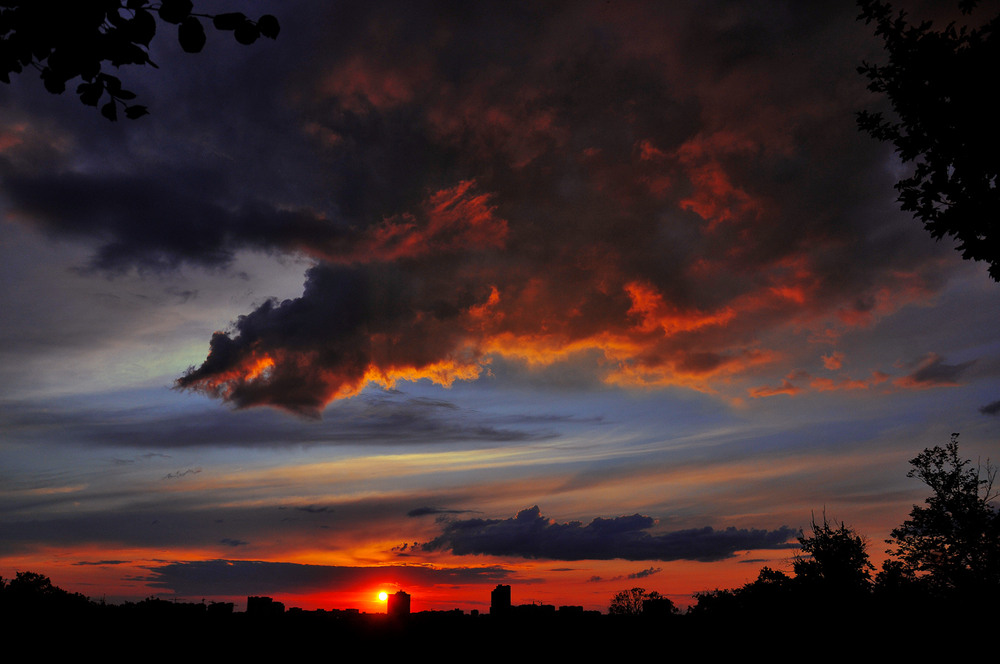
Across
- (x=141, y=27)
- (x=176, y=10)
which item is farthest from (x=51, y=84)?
(x=176, y=10)

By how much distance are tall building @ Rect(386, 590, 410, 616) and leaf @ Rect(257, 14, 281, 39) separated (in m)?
14.9

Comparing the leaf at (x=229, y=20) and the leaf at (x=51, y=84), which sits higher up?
the leaf at (x=229, y=20)

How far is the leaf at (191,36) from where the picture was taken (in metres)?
4.89

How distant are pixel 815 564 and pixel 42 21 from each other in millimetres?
65546

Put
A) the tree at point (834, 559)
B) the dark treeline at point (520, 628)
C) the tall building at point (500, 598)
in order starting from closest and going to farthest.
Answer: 1. the dark treeline at point (520, 628)
2. the tall building at point (500, 598)
3. the tree at point (834, 559)

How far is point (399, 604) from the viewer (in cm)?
1814

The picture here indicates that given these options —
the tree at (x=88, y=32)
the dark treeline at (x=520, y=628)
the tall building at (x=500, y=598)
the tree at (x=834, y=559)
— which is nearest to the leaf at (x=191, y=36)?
the tree at (x=88, y=32)

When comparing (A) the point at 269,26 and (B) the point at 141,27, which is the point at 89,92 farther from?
(A) the point at 269,26

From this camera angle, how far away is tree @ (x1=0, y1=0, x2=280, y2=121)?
4672 mm

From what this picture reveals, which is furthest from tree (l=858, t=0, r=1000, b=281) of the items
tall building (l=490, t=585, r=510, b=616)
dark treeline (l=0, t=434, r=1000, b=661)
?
tall building (l=490, t=585, r=510, b=616)

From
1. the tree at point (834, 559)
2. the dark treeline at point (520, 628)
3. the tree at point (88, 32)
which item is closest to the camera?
the tree at point (88, 32)

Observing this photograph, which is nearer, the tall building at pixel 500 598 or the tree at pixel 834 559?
the tall building at pixel 500 598

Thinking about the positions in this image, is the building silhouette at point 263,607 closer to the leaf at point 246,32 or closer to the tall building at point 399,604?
the tall building at point 399,604

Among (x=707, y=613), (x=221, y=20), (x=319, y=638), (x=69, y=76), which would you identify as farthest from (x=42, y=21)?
(x=707, y=613)
